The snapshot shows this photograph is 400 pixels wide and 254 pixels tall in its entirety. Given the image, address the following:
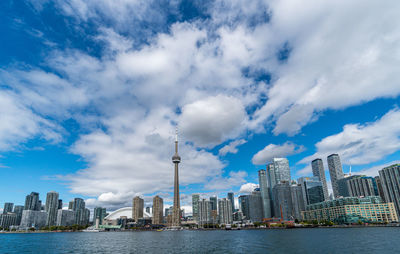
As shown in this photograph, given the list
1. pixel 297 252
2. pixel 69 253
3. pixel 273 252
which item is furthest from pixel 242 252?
pixel 69 253

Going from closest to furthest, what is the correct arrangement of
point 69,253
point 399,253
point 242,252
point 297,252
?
point 399,253 → point 297,252 → point 242,252 → point 69,253

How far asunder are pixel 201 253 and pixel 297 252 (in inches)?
1193

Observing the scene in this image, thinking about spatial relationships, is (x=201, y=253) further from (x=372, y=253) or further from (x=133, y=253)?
(x=372, y=253)

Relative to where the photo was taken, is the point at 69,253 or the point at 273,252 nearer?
the point at 273,252

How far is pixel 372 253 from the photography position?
70938mm

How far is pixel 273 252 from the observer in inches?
3103

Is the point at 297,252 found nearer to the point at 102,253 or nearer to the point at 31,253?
the point at 102,253

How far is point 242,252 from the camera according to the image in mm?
81688

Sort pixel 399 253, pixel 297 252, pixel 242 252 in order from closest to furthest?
pixel 399 253 < pixel 297 252 < pixel 242 252

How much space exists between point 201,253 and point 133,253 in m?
23.8

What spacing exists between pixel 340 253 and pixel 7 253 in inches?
4671

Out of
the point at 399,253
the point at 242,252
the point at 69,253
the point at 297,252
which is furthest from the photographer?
the point at 69,253

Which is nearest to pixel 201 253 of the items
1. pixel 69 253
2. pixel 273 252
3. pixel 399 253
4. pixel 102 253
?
pixel 273 252

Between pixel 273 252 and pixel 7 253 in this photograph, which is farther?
pixel 7 253
